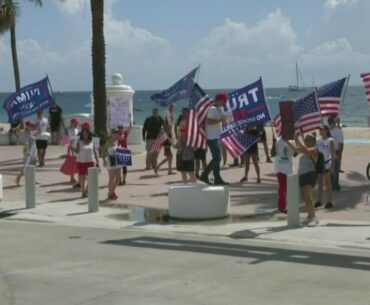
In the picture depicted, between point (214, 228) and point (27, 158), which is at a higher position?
point (27, 158)

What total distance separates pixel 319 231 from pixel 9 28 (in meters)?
29.1

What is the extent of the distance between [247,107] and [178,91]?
24.7ft

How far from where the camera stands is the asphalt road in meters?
7.41

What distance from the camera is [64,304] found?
7.14 m

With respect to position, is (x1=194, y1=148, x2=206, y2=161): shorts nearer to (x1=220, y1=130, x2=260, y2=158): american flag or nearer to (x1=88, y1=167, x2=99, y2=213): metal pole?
(x1=220, y1=130, x2=260, y2=158): american flag

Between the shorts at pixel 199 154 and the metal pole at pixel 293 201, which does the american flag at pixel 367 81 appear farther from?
the shorts at pixel 199 154

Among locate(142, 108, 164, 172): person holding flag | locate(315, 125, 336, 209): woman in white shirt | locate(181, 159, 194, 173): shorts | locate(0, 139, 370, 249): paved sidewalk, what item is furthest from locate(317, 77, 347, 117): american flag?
locate(142, 108, 164, 172): person holding flag

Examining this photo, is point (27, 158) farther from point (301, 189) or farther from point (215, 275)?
point (215, 275)

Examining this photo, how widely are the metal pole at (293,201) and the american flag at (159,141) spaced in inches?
315

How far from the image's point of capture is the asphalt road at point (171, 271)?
741 centimetres

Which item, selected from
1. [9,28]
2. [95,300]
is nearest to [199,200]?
[95,300]

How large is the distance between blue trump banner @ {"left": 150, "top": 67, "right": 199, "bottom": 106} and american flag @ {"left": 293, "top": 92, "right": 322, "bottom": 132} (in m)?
8.40

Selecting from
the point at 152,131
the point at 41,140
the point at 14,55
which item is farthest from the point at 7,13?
the point at 152,131

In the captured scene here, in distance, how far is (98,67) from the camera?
76.6 feet
